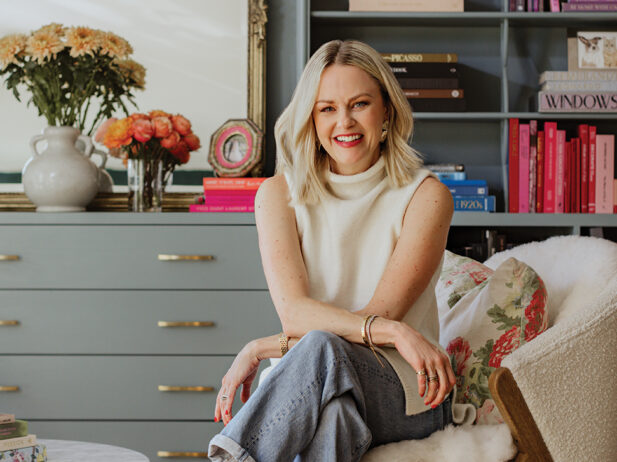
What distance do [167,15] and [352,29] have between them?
695 mm

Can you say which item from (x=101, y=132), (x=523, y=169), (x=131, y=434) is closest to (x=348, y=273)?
(x=131, y=434)

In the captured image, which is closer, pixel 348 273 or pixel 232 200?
pixel 348 273

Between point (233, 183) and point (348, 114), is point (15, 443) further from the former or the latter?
point (233, 183)

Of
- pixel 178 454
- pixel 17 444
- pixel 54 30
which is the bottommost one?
pixel 178 454

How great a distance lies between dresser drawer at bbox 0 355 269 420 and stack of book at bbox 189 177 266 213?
546mm

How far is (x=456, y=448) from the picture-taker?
1.28 meters

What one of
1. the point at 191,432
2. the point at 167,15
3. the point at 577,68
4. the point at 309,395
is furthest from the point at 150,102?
the point at 309,395

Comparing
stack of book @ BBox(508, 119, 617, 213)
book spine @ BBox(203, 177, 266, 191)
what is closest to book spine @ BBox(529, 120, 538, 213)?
stack of book @ BBox(508, 119, 617, 213)

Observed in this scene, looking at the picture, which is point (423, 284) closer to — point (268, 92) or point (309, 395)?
point (309, 395)

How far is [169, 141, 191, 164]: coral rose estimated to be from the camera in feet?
8.52

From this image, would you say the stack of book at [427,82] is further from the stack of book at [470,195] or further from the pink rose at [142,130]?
the pink rose at [142,130]

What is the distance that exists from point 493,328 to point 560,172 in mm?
1259

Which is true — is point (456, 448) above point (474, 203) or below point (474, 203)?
below

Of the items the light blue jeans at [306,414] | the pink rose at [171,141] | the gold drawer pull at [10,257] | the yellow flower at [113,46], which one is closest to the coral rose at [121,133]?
the pink rose at [171,141]
